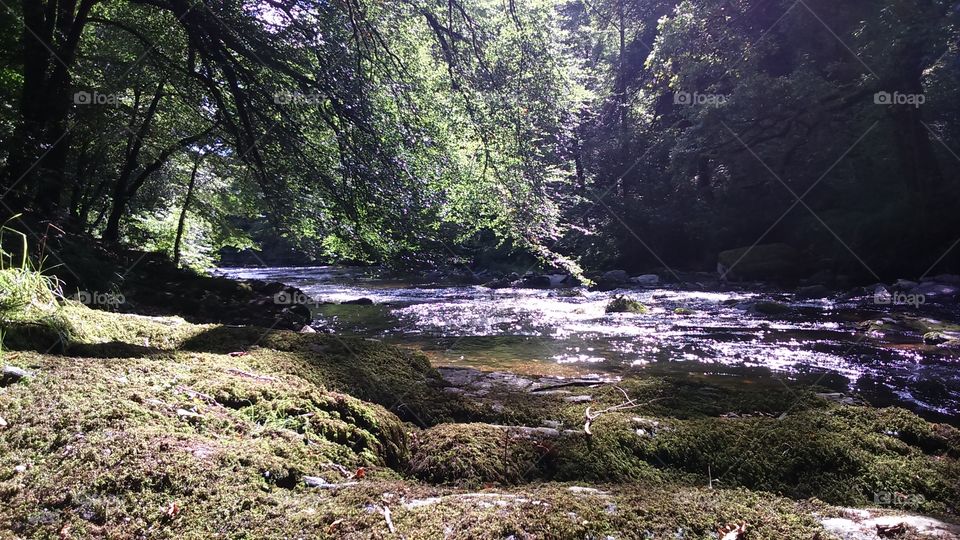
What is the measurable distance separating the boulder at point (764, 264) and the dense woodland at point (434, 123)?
1.09 meters

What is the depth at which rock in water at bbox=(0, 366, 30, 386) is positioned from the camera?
2.14 metres

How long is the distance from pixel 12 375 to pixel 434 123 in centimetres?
503

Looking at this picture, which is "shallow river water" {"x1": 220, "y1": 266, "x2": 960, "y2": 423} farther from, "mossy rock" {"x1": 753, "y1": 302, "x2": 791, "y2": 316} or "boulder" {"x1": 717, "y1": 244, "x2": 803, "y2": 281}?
"boulder" {"x1": 717, "y1": 244, "x2": 803, "y2": 281}

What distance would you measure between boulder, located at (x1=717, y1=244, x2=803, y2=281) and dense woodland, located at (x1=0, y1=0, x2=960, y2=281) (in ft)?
3.58

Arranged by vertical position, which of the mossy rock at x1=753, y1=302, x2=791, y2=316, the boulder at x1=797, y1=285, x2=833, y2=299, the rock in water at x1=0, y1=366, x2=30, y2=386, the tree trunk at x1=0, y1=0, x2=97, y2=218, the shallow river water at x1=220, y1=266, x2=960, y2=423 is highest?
the tree trunk at x1=0, y1=0, x2=97, y2=218

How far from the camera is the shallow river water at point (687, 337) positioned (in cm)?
748

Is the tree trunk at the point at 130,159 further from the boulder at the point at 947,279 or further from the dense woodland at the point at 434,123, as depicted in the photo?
the boulder at the point at 947,279

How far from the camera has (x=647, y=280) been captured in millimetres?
21000

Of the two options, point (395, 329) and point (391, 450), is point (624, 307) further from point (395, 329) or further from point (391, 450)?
point (391, 450)

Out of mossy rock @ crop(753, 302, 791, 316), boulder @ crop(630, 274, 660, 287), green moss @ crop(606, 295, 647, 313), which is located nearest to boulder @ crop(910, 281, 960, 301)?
mossy rock @ crop(753, 302, 791, 316)

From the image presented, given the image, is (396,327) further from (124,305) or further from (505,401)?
(505,401)

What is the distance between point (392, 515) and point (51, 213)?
6.79m

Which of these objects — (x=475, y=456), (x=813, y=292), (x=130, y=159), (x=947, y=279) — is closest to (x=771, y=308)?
(x=813, y=292)

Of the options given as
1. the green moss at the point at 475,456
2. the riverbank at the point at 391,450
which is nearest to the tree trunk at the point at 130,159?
the riverbank at the point at 391,450
